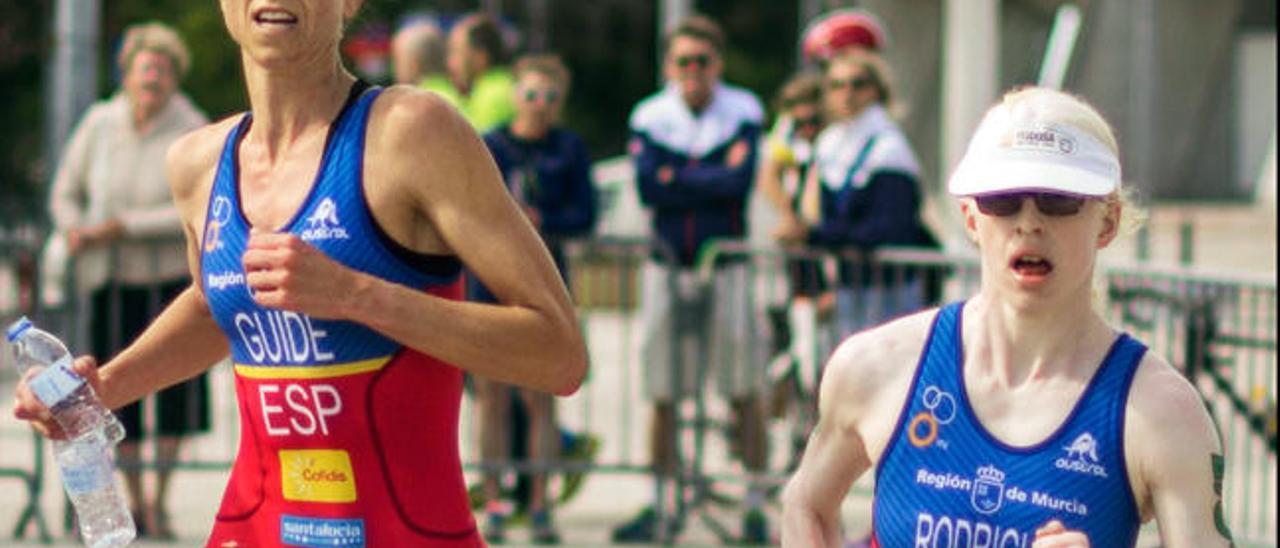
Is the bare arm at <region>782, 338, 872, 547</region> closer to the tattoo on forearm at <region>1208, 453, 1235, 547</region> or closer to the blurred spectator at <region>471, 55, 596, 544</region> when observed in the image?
the tattoo on forearm at <region>1208, 453, 1235, 547</region>

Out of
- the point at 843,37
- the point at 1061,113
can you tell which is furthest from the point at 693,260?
the point at 1061,113

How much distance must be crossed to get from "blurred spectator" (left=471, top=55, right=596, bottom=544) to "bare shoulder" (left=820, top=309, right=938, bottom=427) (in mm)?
6108

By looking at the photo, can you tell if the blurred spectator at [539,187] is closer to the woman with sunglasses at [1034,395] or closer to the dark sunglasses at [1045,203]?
the woman with sunglasses at [1034,395]

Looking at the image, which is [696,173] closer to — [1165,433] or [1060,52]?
[1060,52]

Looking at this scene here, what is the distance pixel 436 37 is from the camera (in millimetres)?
11641

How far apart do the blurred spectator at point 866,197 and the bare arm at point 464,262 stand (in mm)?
5550

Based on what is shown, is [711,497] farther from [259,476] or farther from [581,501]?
[259,476]

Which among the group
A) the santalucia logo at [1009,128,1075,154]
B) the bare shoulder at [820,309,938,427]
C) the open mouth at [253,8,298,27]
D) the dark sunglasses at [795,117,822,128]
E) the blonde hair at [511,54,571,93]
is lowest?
the bare shoulder at [820,309,938,427]

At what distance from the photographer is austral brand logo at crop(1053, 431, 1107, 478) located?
3.80 meters

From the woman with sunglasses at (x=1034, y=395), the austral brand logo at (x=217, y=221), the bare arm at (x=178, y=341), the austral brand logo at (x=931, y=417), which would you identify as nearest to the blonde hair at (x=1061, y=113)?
the woman with sunglasses at (x=1034, y=395)

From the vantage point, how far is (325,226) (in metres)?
4.24

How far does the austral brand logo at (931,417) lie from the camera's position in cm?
392

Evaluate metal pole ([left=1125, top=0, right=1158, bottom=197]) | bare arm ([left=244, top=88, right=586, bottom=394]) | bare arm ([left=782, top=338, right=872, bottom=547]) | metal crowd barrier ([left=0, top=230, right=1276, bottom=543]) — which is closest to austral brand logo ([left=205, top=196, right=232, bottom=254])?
bare arm ([left=244, top=88, right=586, bottom=394])

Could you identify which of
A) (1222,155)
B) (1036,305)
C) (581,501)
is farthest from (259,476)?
(1222,155)
